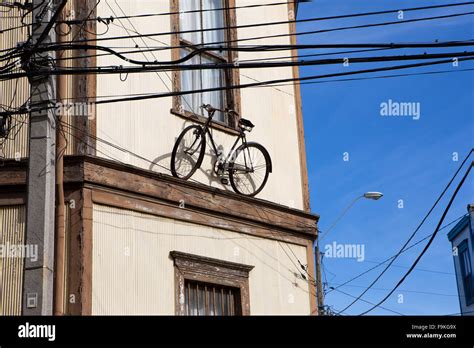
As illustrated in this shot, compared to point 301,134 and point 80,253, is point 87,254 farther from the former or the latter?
point 301,134

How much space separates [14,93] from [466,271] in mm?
22785

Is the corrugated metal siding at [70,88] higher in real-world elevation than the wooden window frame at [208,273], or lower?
higher

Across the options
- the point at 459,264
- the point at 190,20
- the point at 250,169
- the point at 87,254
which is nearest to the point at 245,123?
the point at 250,169

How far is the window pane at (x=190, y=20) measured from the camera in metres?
14.7

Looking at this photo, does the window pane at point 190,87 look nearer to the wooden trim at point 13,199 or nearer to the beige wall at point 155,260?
the beige wall at point 155,260

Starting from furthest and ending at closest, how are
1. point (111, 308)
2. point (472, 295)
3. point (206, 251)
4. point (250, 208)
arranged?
1. point (472, 295)
2. point (250, 208)
3. point (206, 251)
4. point (111, 308)

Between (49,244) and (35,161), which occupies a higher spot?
(35,161)

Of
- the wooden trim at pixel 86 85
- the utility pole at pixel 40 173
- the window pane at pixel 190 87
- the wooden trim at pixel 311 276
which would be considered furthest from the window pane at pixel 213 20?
the utility pole at pixel 40 173

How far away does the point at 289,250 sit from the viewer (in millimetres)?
14758

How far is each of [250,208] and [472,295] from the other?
19.0m

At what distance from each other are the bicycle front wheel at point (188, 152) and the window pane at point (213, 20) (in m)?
2.27
